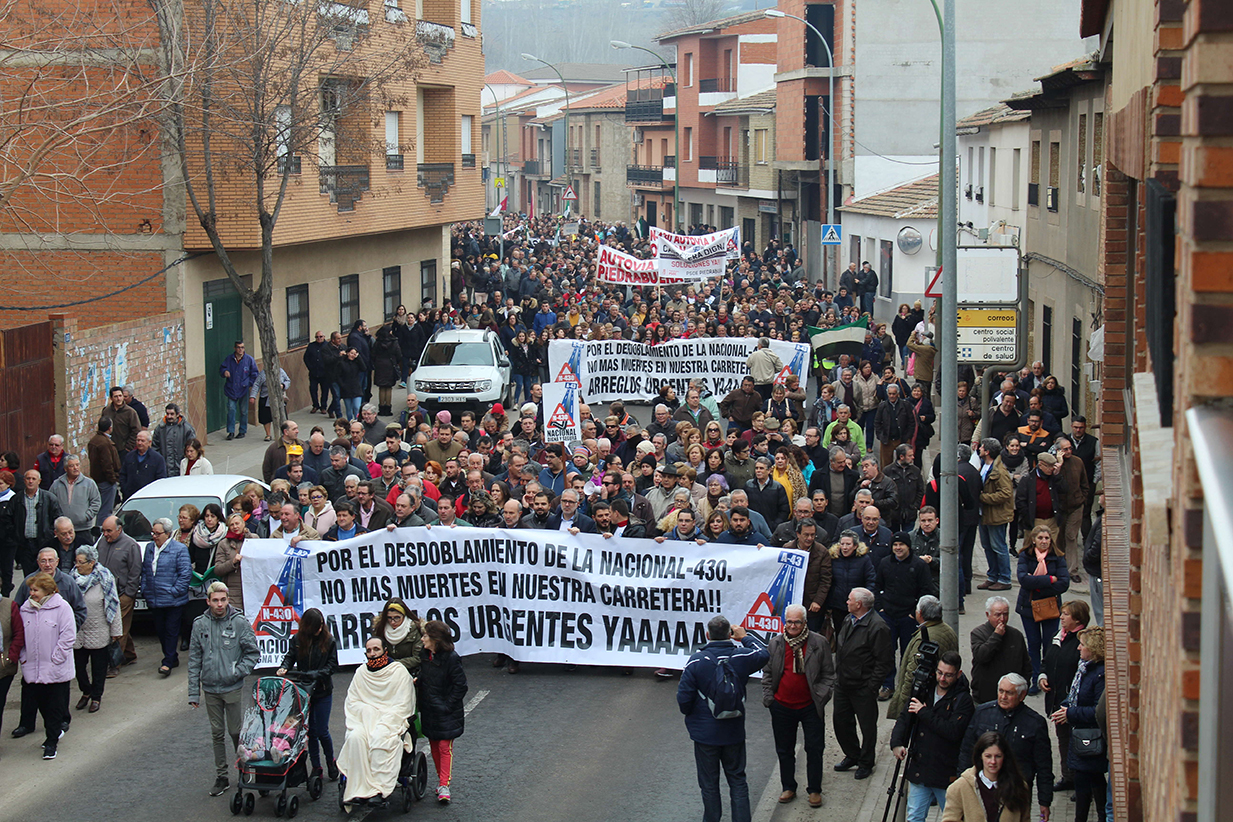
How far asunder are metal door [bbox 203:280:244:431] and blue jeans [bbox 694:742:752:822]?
1857cm

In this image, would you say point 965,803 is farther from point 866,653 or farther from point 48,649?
point 48,649

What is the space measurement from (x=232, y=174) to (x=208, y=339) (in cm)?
299

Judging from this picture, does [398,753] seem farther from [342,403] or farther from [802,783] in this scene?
[342,403]

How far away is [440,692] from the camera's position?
10.0 metres

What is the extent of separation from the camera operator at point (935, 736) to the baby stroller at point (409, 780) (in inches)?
128

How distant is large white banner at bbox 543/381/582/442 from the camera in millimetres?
19516

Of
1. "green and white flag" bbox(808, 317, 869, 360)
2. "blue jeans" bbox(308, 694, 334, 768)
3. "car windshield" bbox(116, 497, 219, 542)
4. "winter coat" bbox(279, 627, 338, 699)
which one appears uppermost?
"green and white flag" bbox(808, 317, 869, 360)

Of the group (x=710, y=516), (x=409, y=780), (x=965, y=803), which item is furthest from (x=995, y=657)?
(x=409, y=780)

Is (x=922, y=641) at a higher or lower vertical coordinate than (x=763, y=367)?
lower

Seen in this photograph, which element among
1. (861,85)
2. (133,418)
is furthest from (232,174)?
(861,85)

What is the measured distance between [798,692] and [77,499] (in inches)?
355

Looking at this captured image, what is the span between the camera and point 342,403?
96.1 ft

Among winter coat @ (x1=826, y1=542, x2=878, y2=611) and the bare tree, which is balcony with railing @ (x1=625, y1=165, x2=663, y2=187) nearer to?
the bare tree

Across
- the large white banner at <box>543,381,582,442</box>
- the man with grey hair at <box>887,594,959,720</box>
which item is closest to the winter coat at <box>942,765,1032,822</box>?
the man with grey hair at <box>887,594,959,720</box>
